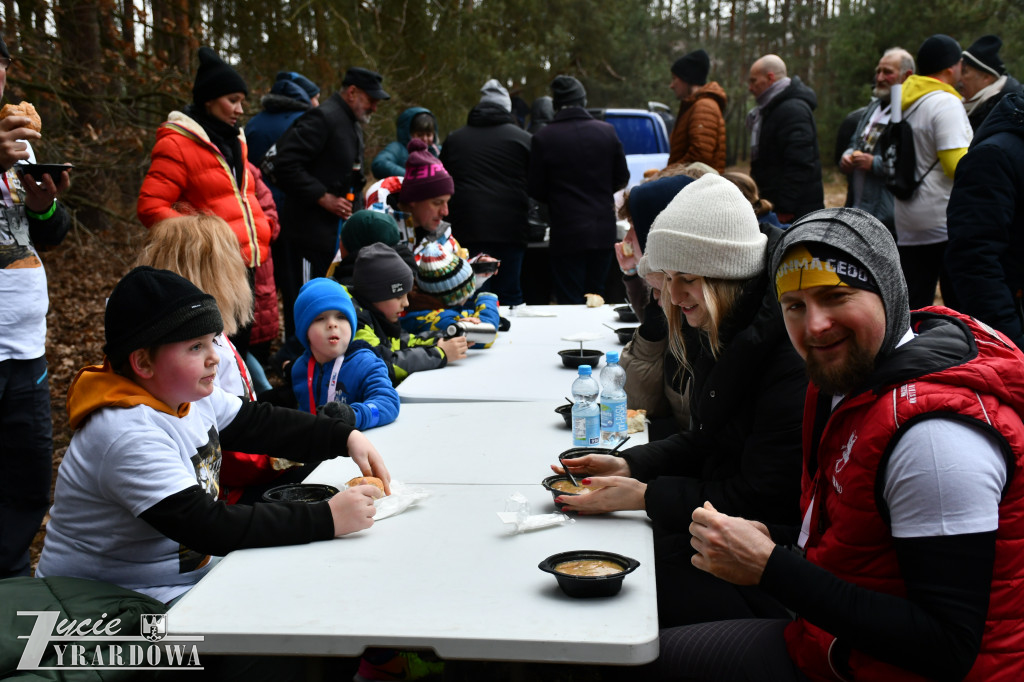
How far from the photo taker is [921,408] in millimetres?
1487

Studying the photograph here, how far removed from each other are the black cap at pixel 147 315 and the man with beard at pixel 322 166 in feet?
12.1

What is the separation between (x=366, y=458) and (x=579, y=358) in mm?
1499

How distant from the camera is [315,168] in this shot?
5.78 metres

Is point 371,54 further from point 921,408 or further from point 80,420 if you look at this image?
point 921,408

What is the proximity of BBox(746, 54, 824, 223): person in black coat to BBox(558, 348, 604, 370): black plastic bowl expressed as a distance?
10.7 feet

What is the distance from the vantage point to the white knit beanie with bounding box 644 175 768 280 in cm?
227

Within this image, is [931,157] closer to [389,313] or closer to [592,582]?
[389,313]

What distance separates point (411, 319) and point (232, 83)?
5.07ft

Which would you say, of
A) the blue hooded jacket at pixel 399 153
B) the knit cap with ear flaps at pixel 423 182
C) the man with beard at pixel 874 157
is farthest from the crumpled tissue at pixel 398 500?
the blue hooded jacket at pixel 399 153

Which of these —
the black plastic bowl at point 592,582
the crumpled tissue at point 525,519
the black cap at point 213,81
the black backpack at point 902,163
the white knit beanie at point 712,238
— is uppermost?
the black cap at point 213,81

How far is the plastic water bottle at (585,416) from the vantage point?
2.71 m

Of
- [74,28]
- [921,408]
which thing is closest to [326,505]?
[921,408]

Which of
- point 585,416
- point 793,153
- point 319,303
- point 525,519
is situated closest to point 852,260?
point 525,519

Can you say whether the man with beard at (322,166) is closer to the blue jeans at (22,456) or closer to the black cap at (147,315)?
the blue jeans at (22,456)
